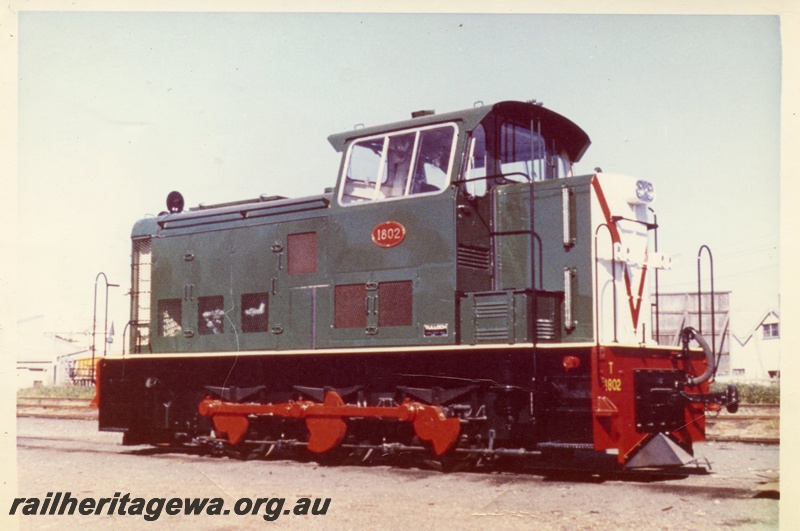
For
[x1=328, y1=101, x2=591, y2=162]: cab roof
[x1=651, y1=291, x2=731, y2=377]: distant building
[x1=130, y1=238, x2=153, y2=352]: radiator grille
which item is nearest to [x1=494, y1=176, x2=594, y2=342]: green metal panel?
[x1=328, y1=101, x2=591, y2=162]: cab roof

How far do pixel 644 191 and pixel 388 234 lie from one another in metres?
2.80

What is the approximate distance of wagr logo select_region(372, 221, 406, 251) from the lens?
30.0 feet

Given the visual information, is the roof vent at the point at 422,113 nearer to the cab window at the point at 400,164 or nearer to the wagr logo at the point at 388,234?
the cab window at the point at 400,164

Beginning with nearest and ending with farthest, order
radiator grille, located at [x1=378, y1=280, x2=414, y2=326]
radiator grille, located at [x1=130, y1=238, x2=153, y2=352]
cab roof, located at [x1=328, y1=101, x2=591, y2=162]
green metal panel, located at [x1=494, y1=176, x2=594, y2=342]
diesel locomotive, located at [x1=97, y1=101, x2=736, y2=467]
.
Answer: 1. diesel locomotive, located at [x1=97, y1=101, x2=736, y2=467]
2. green metal panel, located at [x1=494, y1=176, x2=594, y2=342]
3. cab roof, located at [x1=328, y1=101, x2=591, y2=162]
4. radiator grille, located at [x1=378, y1=280, x2=414, y2=326]
5. radiator grille, located at [x1=130, y1=238, x2=153, y2=352]

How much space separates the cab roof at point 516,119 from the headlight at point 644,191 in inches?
49.1

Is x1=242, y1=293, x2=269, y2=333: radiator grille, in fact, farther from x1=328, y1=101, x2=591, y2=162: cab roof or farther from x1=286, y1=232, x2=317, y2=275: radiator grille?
x1=328, y1=101, x2=591, y2=162: cab roof

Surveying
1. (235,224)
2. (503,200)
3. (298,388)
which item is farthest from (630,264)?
(235,224)

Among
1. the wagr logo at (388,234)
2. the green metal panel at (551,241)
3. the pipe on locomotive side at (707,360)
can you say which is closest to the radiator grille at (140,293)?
the wagr logo at (388,234)

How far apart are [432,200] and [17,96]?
4215 mm

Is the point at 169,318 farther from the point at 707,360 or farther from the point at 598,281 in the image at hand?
the point at 707,360

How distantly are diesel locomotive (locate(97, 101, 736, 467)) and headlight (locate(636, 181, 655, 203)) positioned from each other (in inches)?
0.7

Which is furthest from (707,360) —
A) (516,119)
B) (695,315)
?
(695,315)

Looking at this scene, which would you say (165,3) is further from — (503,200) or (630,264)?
(630,264)

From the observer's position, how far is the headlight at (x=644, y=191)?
9.03m
